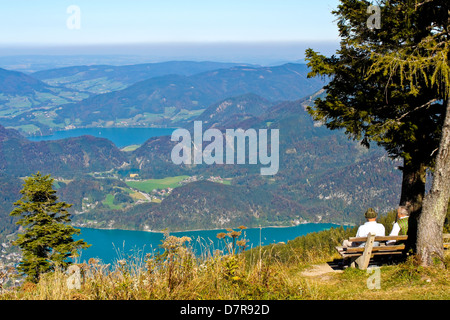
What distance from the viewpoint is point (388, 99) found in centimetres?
1174

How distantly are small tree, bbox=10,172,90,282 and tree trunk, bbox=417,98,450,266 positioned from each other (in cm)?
1506

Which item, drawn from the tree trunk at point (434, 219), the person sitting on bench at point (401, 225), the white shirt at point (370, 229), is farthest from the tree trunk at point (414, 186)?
the tree trunk at point (434, 219)

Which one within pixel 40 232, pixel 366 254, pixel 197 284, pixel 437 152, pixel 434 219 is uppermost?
pixel 437 152

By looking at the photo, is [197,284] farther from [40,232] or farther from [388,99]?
[40,232]

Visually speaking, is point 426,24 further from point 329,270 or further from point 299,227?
point 299,227

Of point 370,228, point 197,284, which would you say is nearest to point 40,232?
point 370,228

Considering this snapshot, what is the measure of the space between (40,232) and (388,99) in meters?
15.8

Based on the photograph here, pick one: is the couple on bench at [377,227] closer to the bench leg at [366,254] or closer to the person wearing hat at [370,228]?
the person wearing hat at [370,228]

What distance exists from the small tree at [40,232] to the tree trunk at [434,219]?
49.4ft

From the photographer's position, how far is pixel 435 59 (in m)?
8.00

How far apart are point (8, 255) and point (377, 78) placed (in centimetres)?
15144

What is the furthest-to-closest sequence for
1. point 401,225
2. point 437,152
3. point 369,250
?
point 401,225, point 369,250, point 437,152

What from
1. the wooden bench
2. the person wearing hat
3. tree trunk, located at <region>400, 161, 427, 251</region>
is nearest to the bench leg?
the wooden bench
